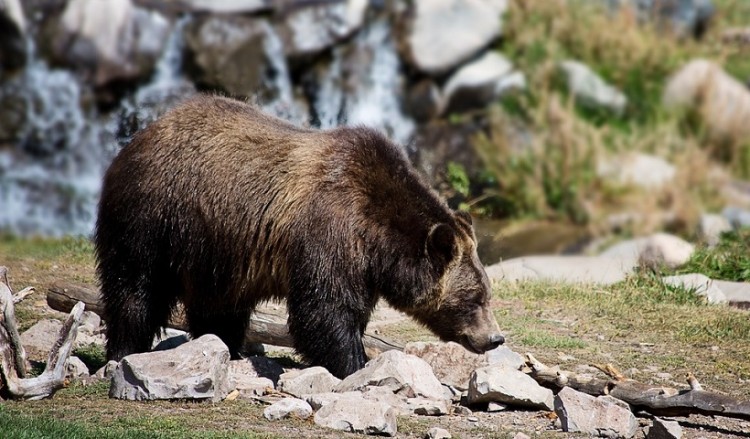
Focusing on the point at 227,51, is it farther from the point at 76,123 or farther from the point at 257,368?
the point at 257,368

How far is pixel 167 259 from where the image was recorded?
28.2 ft

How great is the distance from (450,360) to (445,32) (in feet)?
51.1

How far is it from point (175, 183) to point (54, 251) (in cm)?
547

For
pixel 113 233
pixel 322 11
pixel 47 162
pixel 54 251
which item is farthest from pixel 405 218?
pixel 322 11

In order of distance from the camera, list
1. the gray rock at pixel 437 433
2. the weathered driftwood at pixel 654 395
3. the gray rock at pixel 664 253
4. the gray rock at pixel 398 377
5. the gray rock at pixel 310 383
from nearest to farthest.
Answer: the gray rock at pixel 437 433 < the weathered driftwood at pixel 654 395 < the gray rock at pixel 398 377 < the gray rock at pixel 310 383 < the gray rock at pixel 664 253

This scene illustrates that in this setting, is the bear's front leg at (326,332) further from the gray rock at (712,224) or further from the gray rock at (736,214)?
the gray rock at (736,214)

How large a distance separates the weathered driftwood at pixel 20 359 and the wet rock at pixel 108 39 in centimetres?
1364

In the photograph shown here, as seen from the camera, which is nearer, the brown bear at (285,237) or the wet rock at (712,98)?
the brown bear at (285,237)

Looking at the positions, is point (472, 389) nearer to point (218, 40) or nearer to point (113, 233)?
point (113, 233)

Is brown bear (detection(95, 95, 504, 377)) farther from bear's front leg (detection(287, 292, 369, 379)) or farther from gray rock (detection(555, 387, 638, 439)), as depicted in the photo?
gray rock (detection(555, 387, 638, 439))

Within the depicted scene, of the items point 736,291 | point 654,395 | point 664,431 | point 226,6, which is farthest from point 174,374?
point 226,6

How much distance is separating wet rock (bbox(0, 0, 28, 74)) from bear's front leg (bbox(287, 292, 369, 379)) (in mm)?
13731

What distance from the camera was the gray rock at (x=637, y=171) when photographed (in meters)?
21.6

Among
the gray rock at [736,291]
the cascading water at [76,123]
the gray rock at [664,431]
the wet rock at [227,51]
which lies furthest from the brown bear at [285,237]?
the wet rock at [227,51]
